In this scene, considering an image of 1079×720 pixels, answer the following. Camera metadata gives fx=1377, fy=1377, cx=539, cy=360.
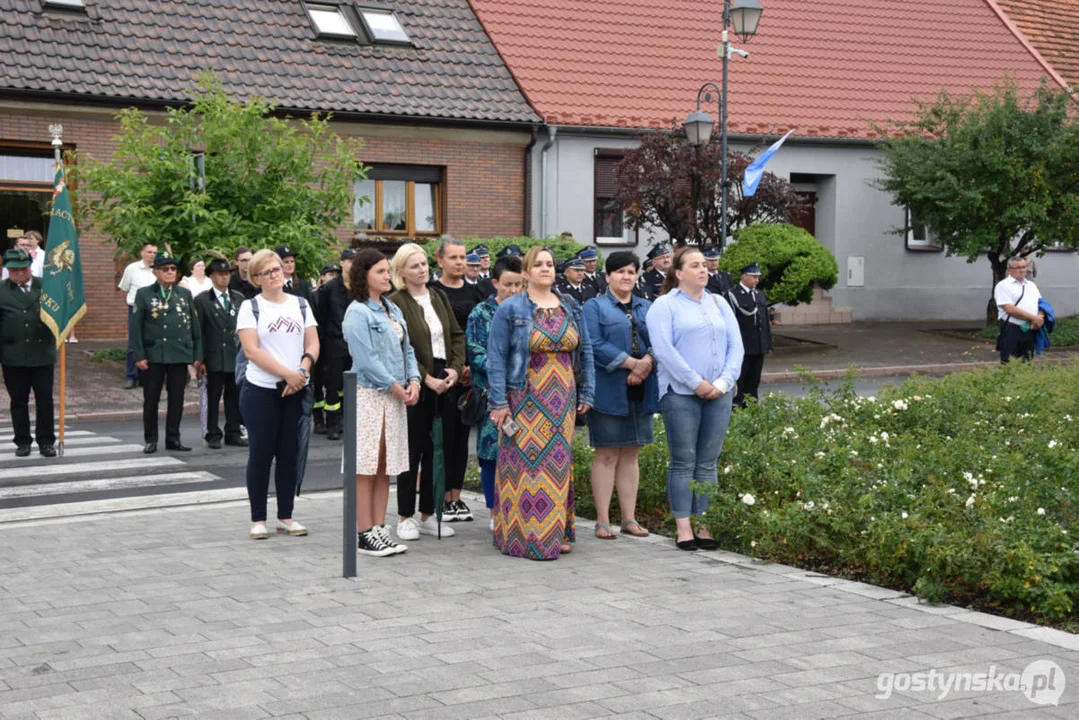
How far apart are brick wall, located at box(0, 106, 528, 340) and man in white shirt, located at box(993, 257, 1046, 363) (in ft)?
39.5

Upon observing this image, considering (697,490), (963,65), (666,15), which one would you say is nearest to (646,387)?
(697,490)

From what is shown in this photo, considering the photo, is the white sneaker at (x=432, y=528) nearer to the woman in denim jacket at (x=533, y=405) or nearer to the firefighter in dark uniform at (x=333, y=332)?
the woman in denim jacket at (x=533, y=405)

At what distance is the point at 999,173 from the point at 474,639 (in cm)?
2114

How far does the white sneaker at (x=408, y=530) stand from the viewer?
8711mm

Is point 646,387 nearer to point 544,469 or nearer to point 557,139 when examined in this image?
point 544,469

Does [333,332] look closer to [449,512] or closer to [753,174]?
[449,512]

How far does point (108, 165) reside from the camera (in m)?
19.5

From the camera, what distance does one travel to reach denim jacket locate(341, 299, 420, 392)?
27.0 feet

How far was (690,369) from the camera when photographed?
27.3 ft

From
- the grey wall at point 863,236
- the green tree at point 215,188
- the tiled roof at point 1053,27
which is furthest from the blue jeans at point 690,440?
the tiled roof at point 1053,27

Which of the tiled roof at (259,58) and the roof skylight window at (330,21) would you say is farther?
the roof skylight window at (330,21)

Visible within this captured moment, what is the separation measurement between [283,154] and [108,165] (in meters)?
2.47

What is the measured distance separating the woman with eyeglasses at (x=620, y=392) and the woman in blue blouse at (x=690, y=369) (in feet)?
0.83

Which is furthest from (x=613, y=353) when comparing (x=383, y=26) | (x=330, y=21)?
(x=383, y=26)
